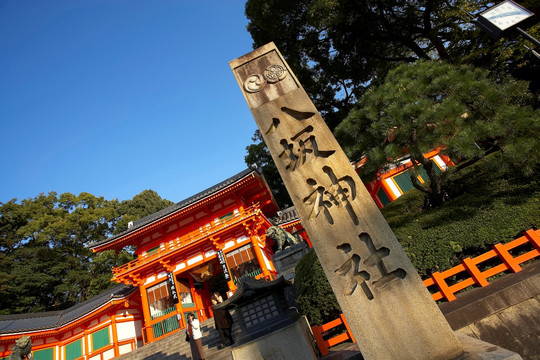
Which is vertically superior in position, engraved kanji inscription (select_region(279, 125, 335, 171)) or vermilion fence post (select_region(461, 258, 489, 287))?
engraved kanji inscription (select_region(279, 125, 335, 171))

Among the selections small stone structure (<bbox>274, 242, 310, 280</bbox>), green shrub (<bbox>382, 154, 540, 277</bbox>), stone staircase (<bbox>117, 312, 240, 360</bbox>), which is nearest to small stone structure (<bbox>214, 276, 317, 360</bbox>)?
green shrub (<bbox>382, 154, 540, 277</bbox>)

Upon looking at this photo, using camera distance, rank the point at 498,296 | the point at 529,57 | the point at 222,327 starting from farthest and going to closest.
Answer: the point at 529,57, the point at 222,327, the point at 498,296

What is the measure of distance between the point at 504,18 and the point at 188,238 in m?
14.4

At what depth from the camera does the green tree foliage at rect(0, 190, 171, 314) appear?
19.0 metres

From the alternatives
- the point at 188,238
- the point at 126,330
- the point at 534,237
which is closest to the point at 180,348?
the point at 188,238

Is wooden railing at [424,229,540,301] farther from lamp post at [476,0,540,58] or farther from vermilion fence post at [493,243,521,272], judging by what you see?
lamp post at [476,0,540,58]

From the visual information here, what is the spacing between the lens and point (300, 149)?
294 centimetres

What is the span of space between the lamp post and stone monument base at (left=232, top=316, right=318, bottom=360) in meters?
5.64

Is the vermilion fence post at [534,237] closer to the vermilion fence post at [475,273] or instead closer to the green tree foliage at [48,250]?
the vermilion fence post at [475,273]

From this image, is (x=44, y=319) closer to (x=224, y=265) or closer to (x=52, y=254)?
(x=52, y=254)

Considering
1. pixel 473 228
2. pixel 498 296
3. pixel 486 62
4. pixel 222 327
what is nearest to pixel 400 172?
pixel 486 62

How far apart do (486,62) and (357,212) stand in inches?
336

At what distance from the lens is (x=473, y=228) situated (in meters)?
5.35

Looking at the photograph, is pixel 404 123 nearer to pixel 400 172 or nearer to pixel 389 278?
pixel 389 278
